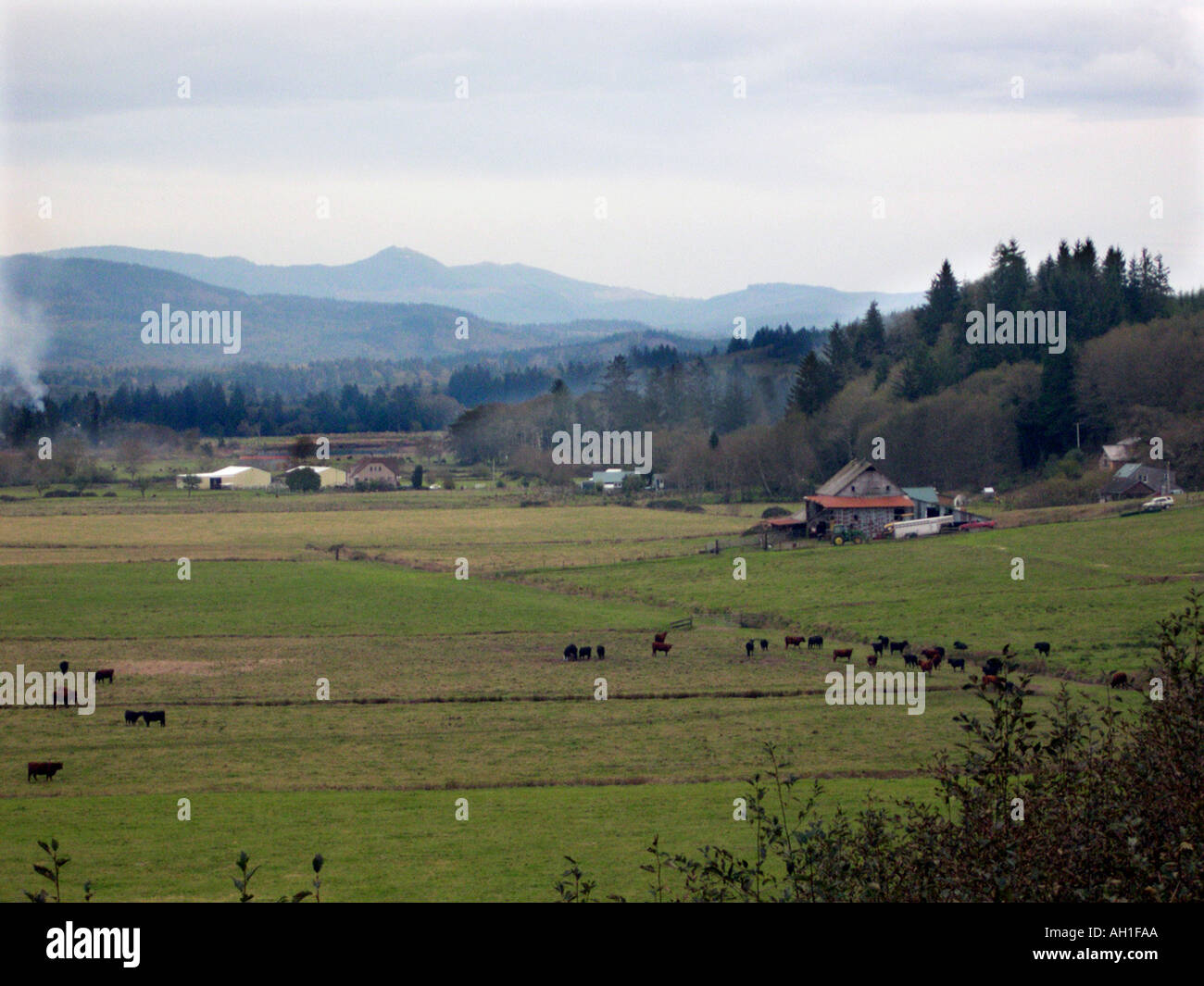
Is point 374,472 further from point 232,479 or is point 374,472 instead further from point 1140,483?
point 1140,483

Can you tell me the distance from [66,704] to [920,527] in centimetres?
4510

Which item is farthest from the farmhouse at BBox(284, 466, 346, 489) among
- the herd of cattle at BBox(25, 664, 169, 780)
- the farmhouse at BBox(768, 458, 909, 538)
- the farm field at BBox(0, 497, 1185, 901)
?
the herd of cattle at BBox(25, 664, 169, 780)

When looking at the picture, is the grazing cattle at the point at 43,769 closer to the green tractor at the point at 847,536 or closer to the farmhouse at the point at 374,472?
the green tractor at the point at 847,536

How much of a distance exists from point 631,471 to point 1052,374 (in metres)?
41.2

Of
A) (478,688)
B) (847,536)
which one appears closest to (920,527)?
(847,536)

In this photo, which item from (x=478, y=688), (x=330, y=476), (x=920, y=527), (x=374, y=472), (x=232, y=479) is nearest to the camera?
(x=478, y=688)

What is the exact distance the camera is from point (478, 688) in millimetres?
33000

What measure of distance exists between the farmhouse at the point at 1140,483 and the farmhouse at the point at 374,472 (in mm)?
68267

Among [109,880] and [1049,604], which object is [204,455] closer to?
[1049,604]

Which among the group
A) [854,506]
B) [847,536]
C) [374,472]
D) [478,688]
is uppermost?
[374,472]

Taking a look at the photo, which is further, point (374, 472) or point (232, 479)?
point (374, 472)

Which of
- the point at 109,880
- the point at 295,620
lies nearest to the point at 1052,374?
the point at 295,620

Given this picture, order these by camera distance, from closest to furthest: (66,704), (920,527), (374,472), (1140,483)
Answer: (66,704)
(920,527)
(1140,483)
(374,472)
